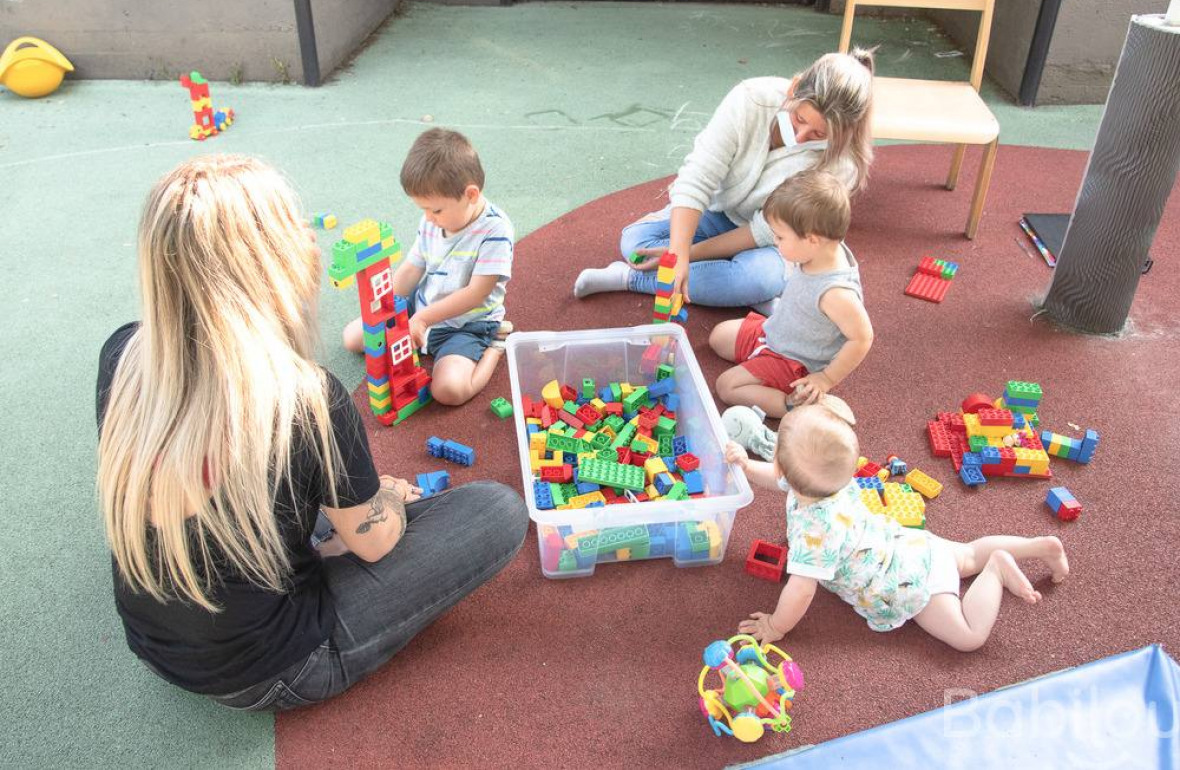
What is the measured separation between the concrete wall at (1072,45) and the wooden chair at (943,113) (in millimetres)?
1026

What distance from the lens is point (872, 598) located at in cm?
181

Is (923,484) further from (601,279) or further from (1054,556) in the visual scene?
(601,279)

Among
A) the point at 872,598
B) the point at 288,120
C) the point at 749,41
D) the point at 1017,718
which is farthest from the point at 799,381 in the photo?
the point at 749,41

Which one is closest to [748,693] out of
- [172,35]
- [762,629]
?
[762,629]

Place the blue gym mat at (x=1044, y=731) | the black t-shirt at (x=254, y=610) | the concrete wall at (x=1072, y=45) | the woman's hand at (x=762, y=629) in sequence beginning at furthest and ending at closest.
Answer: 1. the concrete wall at (x=1072, y=45)
2. the woman's hand at (x=762, y=629)
3. the blue gym mat at (x=1044, y=731)
4. the black t-shirt at (x=254, y=610)

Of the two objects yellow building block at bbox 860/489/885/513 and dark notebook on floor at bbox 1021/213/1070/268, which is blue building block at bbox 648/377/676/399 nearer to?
yellow building block at bbox 860/489/885/513

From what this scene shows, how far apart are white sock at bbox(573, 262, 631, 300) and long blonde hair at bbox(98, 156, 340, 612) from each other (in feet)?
5.10

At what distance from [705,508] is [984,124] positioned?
78.1 inches

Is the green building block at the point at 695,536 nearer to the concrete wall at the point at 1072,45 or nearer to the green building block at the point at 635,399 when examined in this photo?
the green building block at the point at 635,399

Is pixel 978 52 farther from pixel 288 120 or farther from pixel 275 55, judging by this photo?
pixel 275 55

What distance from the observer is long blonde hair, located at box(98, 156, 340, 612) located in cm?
129

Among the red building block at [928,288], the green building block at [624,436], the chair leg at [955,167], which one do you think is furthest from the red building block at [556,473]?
the chair leg at [955,167]

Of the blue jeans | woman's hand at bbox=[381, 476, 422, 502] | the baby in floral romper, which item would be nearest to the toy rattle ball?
the baby in floral romper

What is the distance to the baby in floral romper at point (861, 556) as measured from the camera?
169cm
